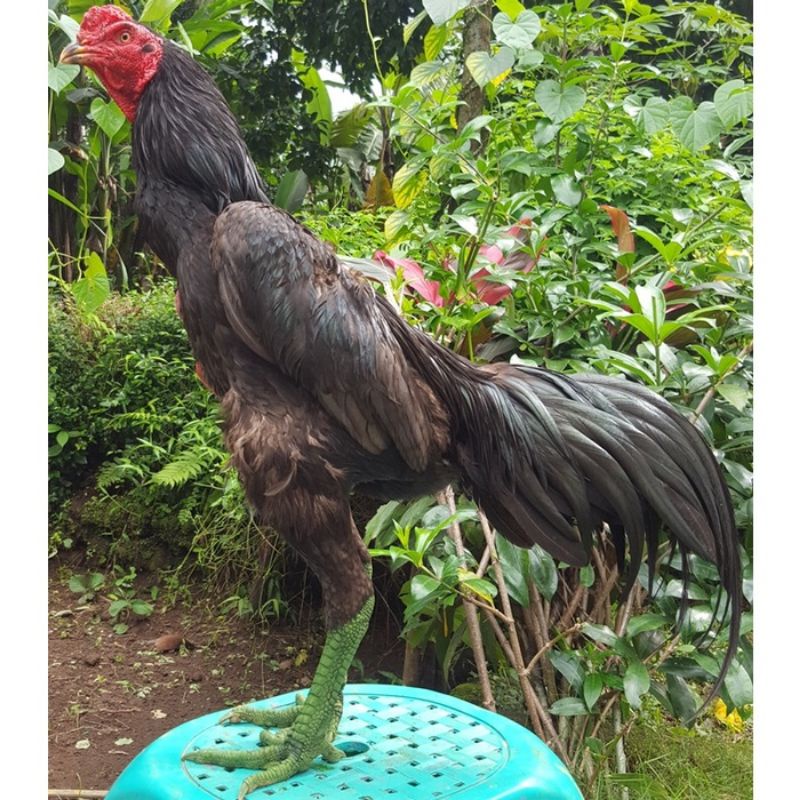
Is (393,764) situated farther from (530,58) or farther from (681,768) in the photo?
(530,58)

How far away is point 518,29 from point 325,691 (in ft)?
4.77

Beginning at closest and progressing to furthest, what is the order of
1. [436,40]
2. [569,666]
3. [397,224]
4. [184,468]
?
[569,666]
[397,224]
[436,40]
[184,468]

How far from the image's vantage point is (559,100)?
2.30 m

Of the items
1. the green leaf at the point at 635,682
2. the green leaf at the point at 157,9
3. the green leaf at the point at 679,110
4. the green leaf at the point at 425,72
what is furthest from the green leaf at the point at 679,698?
the green leaf at the point at 157,9

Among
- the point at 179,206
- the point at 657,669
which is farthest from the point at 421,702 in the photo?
the point at 179,206

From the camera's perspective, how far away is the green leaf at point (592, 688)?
2117 millimetres

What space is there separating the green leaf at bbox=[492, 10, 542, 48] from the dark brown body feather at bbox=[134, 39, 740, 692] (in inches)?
Answer: 31.6

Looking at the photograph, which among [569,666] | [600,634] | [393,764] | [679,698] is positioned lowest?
[679,698]

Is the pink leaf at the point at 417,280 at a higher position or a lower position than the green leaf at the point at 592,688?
higher

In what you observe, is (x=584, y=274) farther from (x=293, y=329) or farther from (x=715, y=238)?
(x=293, y=329)

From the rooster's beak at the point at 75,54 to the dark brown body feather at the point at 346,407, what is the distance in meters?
0.13

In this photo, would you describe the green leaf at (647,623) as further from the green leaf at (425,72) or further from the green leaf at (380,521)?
the green leaf at (425,72)

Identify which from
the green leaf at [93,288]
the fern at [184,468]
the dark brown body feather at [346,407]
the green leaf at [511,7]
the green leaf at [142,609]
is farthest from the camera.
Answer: the green leaf at [142,609]

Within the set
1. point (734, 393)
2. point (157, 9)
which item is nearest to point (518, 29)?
point (734, 393)
